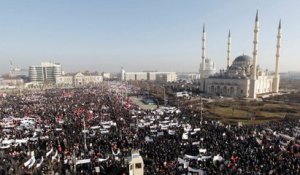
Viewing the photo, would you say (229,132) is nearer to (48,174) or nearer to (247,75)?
(48,174)

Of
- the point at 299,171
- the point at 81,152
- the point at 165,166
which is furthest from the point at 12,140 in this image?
the point at 299,171

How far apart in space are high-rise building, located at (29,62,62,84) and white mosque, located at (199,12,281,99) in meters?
88.7

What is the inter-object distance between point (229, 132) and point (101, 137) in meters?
10.6

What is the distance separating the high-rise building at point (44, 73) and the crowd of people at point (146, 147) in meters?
112

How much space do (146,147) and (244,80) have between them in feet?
150

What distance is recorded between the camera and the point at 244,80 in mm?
57312

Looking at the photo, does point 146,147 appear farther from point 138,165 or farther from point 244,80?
point 244,80

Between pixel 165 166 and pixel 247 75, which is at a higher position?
pixel 247 75

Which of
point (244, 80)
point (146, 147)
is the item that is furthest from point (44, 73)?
point (146, 147)

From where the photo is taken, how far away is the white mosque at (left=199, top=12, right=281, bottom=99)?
2234 inches

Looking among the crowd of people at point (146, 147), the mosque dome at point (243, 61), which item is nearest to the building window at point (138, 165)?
the crowd of people at point (146, 147)

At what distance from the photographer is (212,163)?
14.4 metres

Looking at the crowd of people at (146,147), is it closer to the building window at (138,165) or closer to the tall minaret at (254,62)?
the building window at (138,165)

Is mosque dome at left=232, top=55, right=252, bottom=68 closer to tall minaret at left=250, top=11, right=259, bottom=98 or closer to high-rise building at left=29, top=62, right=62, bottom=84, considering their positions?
tall minaret at left=250, top=11, right=259, bottom=98
